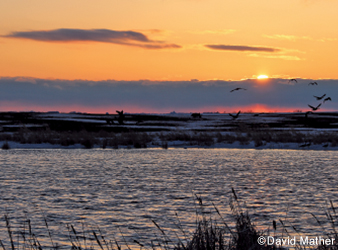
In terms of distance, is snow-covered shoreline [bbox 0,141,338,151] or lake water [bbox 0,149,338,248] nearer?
lake water [bbox 0,149,338,248]

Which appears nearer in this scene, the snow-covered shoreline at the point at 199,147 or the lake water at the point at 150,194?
the lake water at the point at 150,194

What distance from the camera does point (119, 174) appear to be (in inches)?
790

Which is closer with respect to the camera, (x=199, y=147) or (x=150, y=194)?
(x=150, y=194)

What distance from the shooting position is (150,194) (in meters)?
14.6

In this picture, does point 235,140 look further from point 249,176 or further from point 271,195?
point 271,195

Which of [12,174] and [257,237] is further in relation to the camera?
[12,174]

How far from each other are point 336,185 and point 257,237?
32.1 feet

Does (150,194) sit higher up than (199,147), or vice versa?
(150,194)

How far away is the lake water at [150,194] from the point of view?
10.5 m

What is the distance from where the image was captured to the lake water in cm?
1054

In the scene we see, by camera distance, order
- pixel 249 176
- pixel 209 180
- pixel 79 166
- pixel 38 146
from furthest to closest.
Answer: pixel 38 146, pixel 79 166, pixel 249 176, pixel 209 180

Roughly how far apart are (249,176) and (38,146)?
2382cm

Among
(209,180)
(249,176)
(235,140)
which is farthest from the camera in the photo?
(235,140)

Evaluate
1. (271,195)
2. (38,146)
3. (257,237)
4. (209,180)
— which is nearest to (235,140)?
(38,146)
